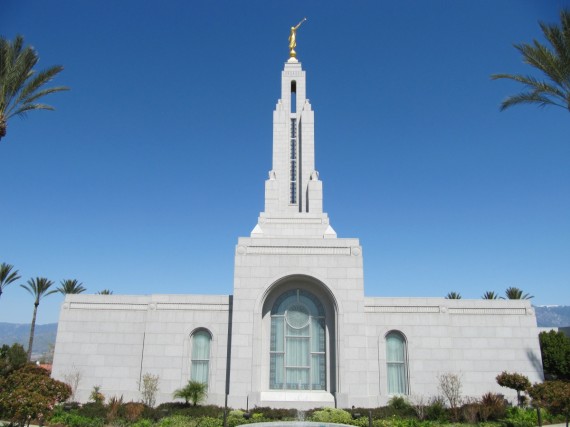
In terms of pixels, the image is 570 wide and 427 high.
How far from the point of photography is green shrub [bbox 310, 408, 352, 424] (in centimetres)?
1851

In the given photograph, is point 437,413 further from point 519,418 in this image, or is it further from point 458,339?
point 458,339

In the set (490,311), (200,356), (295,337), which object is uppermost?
(490,311)

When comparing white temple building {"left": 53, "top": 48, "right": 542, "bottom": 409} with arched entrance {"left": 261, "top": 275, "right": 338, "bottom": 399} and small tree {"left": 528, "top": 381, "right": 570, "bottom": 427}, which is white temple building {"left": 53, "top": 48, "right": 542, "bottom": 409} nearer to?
arched entrance {"left": 261, "top": 275, "right": 338, "bottom": 399}

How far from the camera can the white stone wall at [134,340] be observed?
2291cm

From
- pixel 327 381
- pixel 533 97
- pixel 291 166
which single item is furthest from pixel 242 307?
pixel 533 97

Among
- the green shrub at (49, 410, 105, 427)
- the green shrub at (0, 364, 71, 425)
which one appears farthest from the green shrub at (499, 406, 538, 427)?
the green shrub at (0, 364, 71, 425)

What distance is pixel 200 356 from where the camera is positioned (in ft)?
76.3

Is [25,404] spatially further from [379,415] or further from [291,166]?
[291,166]

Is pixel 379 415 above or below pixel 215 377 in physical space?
below

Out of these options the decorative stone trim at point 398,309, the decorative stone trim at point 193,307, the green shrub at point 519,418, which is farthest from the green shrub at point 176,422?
the green shrub at point 519,418

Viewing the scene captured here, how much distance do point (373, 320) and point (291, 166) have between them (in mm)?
10319

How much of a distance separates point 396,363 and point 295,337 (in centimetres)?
541

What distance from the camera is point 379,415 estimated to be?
63.5 feet

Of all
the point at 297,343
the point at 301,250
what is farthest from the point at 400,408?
the point at 301,250
